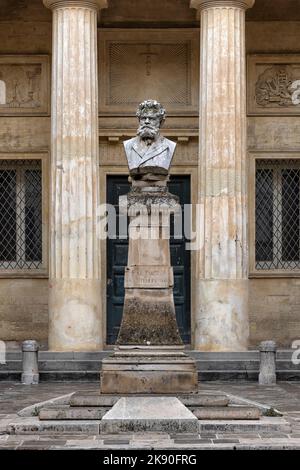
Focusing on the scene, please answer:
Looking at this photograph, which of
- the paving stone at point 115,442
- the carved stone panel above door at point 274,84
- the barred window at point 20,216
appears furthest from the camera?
the barred window at point 20,216

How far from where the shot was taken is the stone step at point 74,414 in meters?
15.1

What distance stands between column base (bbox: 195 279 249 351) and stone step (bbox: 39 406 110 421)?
700 centimetres

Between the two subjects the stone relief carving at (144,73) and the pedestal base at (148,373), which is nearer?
the pedestal base at (148,373)

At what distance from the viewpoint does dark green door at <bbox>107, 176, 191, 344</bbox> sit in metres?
25.5


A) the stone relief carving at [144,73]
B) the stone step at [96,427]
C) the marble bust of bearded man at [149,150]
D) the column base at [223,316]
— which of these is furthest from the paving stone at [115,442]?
the stone relief carving at [144,73]

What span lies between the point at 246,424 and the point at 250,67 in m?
12.6

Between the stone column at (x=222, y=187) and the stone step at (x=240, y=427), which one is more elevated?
the stone column at (x=222, y=187)

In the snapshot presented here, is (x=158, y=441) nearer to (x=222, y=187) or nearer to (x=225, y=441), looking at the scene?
(x=225, y=441)

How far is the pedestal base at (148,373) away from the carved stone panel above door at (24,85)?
429 inches

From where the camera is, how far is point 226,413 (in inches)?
596

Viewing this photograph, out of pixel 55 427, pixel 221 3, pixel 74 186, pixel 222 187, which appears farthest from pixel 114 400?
pixel 221 3

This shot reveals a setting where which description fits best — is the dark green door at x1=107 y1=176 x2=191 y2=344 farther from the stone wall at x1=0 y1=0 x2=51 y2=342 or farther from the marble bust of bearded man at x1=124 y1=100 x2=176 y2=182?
the marble bust of bearded man at x1=124 y1=100 x2=176 y2=182

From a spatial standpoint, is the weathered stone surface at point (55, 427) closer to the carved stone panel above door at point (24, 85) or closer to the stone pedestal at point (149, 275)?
the stone pedestal at point (149, 275)

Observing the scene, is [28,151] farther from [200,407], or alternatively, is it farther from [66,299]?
[200,407]
